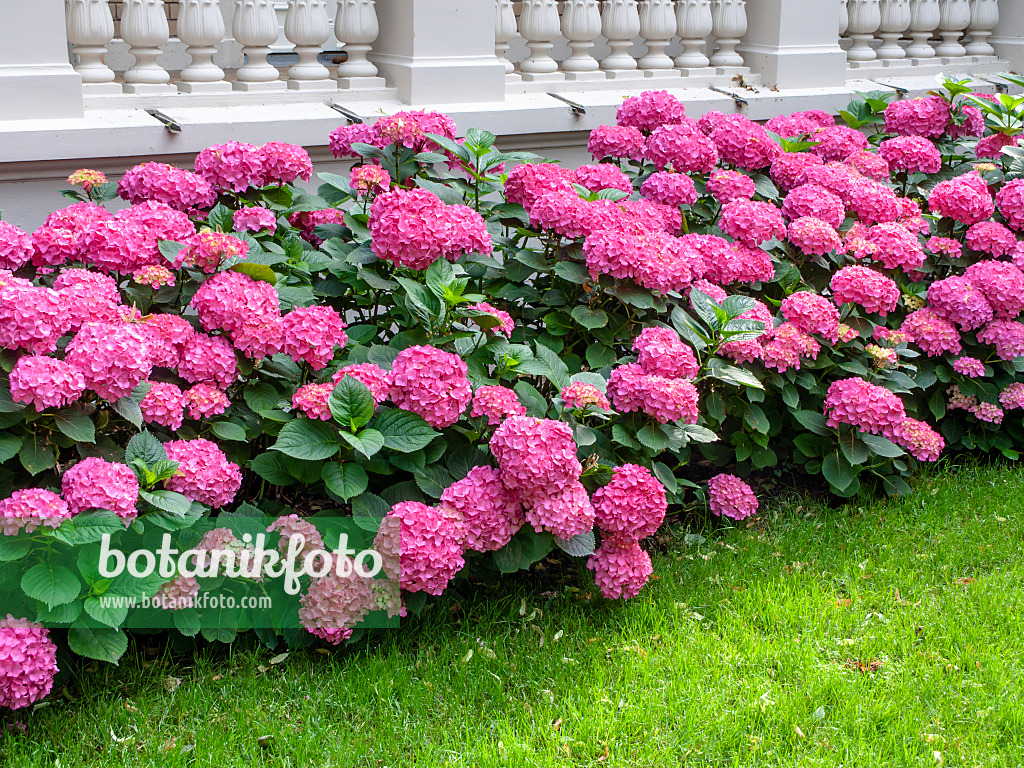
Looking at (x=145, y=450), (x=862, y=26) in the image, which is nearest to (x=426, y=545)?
(x=145, y=450)

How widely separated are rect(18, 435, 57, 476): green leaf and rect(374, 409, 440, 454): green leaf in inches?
31.4

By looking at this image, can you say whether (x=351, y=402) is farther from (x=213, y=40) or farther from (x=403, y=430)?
(x=213, y=40)

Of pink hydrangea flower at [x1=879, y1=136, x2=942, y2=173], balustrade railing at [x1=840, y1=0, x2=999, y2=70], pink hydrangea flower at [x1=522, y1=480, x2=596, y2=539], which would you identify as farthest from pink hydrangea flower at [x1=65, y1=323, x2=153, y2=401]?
balustrade railing at [x1=840, y1=0, x2=999, y2=70]

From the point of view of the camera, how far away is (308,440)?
266 centimetres

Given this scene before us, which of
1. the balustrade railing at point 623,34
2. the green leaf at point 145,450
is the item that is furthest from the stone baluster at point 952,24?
the green leaf at point 145,450

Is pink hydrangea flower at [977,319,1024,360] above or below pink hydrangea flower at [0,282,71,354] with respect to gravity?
below

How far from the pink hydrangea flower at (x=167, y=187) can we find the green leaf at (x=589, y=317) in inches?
49.4

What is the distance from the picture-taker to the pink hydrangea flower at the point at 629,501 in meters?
2.77

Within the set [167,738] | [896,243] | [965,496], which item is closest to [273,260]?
[167,738]

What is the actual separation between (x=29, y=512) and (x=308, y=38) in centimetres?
321

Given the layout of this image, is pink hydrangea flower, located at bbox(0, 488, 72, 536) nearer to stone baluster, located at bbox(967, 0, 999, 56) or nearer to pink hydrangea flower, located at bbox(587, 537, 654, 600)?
pink hydrangea flower, located at bbox(587, 537, 654, 600)

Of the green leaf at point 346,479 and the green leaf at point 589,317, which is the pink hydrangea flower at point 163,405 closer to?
the green leaf at point 346,479

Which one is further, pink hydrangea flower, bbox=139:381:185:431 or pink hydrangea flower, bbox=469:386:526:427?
pink hydrangea flower, bbox=469:386:526:427

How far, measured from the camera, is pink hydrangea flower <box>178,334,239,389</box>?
8.93 ft
